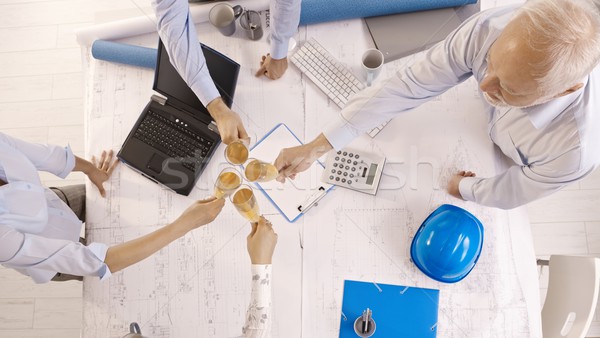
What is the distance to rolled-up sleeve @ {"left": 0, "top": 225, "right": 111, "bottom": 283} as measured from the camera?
1027 millimetres

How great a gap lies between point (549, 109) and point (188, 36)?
35.3 inches

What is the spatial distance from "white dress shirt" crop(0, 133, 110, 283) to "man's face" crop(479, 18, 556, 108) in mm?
1017

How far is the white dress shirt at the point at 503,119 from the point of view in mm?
931

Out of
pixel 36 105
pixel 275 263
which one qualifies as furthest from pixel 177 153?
pixel 36 105

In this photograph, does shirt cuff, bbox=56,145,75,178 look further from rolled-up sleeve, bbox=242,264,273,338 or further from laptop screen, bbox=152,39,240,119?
rolled-up sleeve, bbox=242,264,273,338

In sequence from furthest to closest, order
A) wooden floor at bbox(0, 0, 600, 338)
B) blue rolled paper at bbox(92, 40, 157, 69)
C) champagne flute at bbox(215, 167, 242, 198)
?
wooden floor at bbox(0, 0, 600, 338), blue rolled paper at bbox(92, 40, 157, 69), champagne flute at bbox(215, 167, 242, 198)

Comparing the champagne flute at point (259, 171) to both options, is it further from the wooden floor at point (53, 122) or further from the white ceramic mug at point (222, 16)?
the wooden floor at point (53, 122)

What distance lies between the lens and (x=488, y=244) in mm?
1216

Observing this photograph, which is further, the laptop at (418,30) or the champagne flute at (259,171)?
the laptop at (418,30)

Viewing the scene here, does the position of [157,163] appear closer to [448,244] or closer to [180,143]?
[180,143]

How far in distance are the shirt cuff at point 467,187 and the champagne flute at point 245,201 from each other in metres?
0.55

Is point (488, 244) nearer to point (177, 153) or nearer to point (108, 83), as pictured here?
point (177, 153)

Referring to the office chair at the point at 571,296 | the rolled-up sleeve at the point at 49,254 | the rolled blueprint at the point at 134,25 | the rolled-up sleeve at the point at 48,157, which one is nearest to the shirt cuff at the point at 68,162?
the rolled-up sleeve at the point at 48,157

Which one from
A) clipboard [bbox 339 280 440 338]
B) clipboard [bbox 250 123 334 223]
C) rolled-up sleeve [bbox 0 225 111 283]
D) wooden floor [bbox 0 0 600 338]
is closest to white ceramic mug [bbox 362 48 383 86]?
clipboard [bbox 250 123 334 223]
